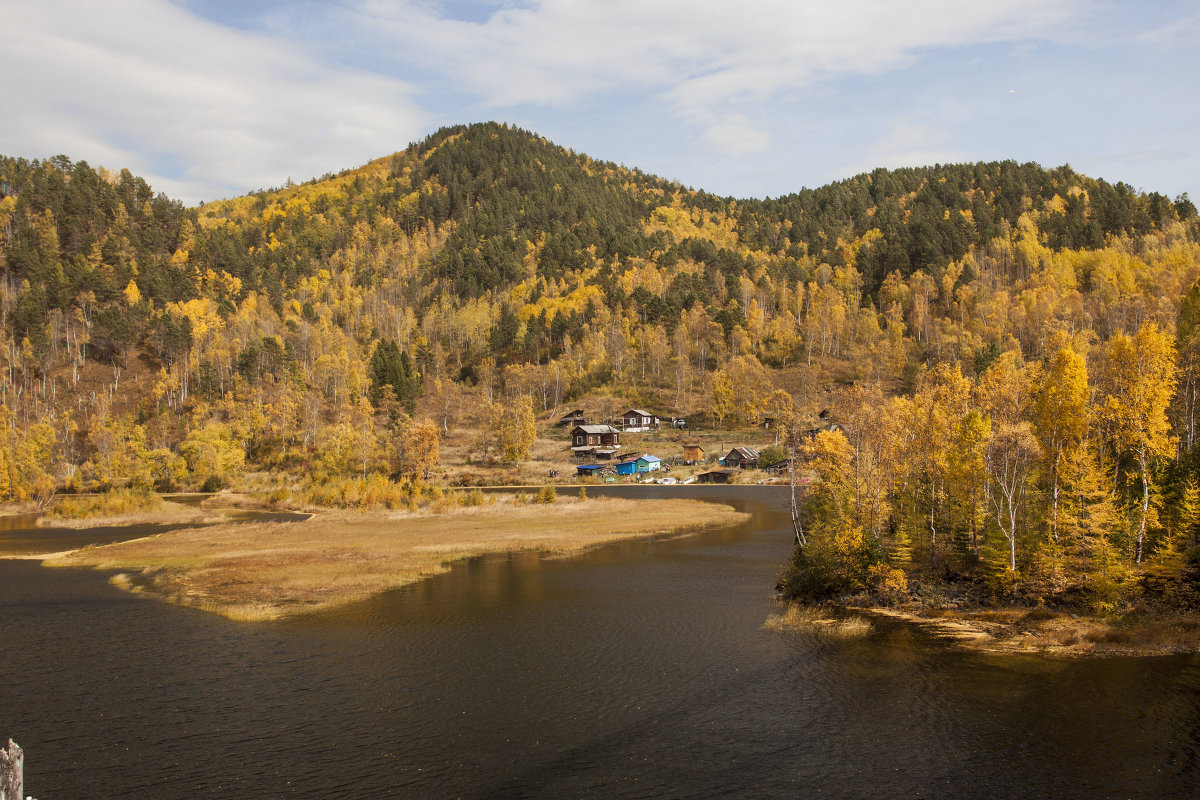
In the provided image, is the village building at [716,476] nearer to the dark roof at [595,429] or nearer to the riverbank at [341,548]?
the riverbank at [341,548]

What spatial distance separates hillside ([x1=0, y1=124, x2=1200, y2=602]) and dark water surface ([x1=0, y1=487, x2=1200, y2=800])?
10.0 m

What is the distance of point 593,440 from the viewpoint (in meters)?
123

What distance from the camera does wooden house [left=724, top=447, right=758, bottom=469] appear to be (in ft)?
355

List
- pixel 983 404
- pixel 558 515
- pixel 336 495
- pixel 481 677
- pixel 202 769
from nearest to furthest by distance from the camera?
pixel 202 769, pixel 481 677, pixel 983 404, pixel 558 515, pixel 336 495

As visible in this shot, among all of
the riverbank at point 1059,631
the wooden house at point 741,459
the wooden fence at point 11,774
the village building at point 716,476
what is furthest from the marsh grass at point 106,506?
the riverbank at point 1059,631

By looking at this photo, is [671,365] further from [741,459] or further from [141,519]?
[141,519]

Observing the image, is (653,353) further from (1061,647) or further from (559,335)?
(1061,647)

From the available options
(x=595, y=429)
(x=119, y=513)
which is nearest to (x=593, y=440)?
(x=595, y=429)

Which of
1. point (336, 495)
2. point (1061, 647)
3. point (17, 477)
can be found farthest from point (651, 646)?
point (17, 477)

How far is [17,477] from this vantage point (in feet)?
282

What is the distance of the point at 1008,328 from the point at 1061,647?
127027 mm

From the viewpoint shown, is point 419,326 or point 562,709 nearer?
point 562,709

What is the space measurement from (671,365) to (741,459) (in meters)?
57.0

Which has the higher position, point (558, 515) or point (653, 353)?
point (653, 353)
